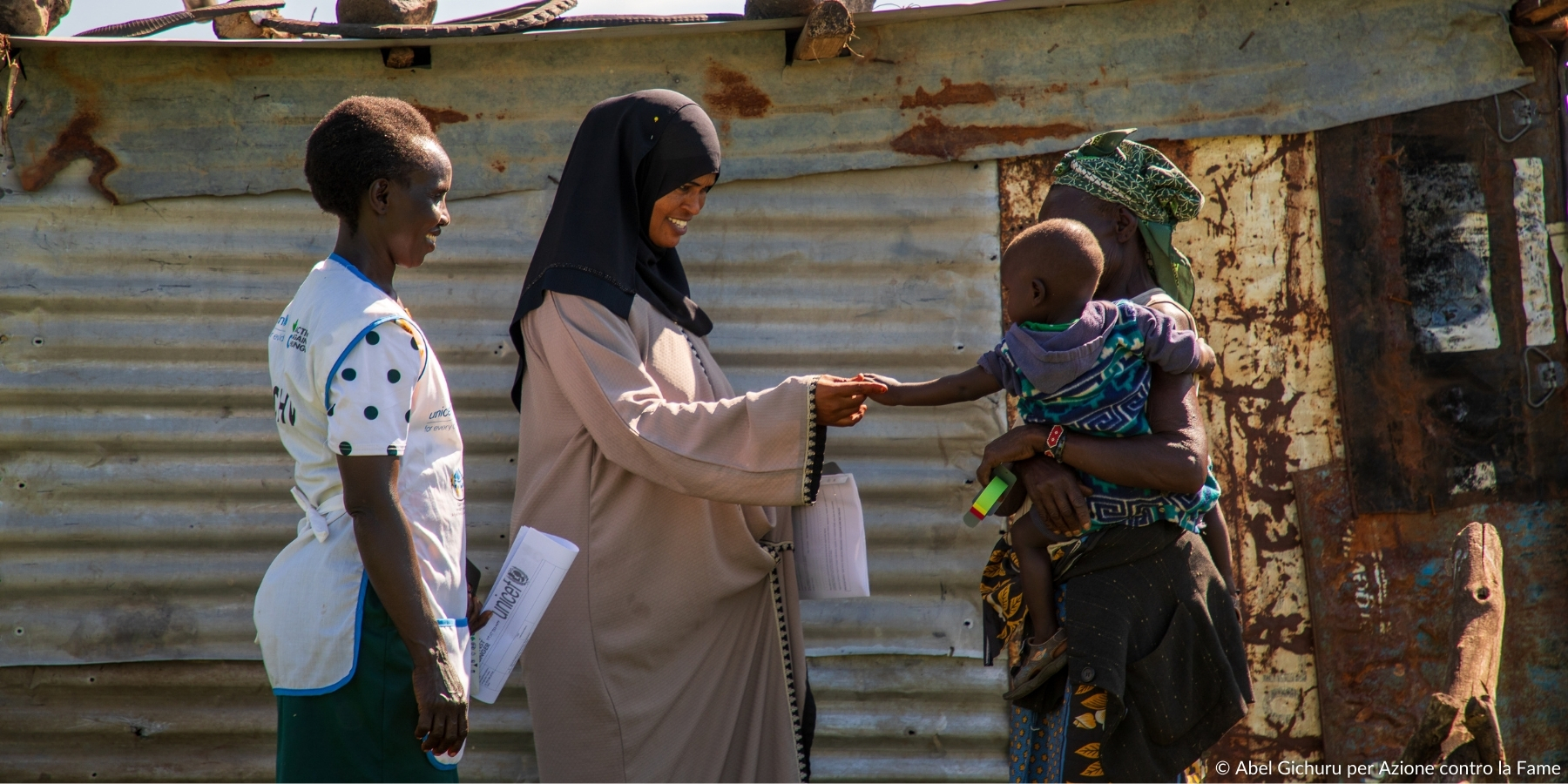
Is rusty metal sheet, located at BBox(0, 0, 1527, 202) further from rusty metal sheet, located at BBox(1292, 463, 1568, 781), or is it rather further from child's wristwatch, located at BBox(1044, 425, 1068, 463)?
child's wristwatch, located at BBox(1044, 425, 1068, 463)

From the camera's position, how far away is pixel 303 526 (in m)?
2.22

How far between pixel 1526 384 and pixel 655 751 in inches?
119

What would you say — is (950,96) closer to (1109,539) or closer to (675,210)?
(675,210)

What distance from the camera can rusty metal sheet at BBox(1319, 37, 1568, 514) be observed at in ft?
12.5

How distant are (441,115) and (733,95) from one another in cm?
98

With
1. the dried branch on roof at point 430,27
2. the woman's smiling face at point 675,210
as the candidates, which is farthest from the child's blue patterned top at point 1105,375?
the dried branch on roof at point 430,27

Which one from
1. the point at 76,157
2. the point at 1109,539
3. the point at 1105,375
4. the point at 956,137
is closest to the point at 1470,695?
the point at 1109,539

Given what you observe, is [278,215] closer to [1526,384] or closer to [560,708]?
[560,708]

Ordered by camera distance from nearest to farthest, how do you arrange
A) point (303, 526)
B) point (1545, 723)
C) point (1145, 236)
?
point (303, 526) < point (1145, 236) < point (1545, 723)

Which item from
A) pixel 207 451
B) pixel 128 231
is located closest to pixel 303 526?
pixel 207 451

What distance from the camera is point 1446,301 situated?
3.83 meters

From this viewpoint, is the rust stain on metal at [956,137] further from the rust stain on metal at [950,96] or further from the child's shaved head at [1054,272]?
the child's shaved head at [1054,272]

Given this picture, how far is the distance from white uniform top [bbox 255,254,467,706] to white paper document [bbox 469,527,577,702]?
0.22 m

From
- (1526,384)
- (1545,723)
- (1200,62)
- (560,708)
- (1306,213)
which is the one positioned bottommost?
(1545,723)
